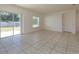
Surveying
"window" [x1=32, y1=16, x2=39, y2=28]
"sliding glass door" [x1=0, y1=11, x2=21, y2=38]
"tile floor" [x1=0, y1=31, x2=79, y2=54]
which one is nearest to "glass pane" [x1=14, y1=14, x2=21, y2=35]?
"sliding glass door" [x1=0, y1=11, x2=21, y2=38]

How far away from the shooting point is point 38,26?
685 inches

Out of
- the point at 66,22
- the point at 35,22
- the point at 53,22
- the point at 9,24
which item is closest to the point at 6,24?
the point at 9,24

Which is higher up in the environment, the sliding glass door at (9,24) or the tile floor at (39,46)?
the sliding glass door at (9,24)

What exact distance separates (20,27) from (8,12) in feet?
8.82

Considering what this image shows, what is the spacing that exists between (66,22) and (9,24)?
284 inches

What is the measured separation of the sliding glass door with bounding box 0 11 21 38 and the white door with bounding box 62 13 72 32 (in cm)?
564

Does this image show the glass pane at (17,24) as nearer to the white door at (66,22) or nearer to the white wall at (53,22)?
the white wall at (53,22)

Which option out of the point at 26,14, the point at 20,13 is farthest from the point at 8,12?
the point at 26,14

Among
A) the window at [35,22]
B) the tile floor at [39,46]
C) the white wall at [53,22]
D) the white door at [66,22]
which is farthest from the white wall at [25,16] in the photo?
the white door at [66,22]

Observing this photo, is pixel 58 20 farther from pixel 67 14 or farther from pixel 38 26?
pixel 38 26

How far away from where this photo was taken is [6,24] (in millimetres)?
10195

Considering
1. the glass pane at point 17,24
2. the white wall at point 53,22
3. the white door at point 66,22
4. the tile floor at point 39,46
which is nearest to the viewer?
the tile floor at point 39,46

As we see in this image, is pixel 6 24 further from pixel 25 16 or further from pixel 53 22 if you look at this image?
pixel 53 22

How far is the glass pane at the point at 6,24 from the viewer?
9.73 m
